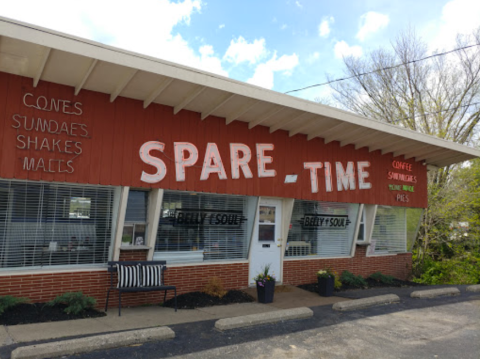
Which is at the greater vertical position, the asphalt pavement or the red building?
the red building

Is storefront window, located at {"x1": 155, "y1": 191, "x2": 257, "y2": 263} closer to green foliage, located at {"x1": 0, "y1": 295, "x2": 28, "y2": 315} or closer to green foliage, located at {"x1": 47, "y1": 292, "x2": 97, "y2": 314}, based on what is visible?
green foliage, located at {"x1": 47, "y1": 292, "x2": 97, "y2": 314}

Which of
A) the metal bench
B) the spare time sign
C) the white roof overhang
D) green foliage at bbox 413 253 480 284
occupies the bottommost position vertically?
green foliage at bbox 413 253 480 284

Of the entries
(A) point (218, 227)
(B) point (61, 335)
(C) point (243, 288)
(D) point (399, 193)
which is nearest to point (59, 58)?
(B) point (61, 335)

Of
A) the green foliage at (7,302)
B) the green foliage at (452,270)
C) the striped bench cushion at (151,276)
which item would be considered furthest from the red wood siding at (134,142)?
the green foliage at (452,270)

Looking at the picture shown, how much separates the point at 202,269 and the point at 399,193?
7.44m

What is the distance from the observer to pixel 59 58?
6.07 meters

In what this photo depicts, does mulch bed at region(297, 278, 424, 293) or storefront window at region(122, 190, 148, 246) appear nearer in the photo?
storefront window at region(122, 190, 148, 246)

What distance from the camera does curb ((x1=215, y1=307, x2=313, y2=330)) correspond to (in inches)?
244

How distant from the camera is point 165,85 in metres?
6.95

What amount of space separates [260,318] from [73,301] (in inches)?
126

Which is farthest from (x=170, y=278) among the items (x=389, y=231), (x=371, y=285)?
(x=389, y=231)

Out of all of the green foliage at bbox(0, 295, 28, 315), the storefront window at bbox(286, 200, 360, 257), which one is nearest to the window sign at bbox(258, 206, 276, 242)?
the storefront window at bbox(286, 200, 360, 257)

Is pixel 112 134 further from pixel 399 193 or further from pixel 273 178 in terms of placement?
pixel 399 193

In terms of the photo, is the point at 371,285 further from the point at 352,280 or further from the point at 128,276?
the point at 128,276
